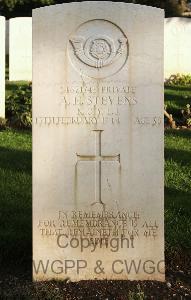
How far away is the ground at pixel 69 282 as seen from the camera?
371cm

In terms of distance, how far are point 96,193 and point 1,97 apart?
766 cm

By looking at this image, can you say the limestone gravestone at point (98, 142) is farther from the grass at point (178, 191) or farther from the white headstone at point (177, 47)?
the white headstone at point (177, 47)

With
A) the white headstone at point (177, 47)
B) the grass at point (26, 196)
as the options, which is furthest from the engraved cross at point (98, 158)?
the white headstone at point (177, 47)

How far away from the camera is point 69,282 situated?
Result: 12.9 feet

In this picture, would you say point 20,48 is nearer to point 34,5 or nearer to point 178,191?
point 178,191

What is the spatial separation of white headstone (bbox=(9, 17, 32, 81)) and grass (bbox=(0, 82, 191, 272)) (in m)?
6.36

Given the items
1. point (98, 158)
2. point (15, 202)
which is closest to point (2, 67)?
point (15, 202)

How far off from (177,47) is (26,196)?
428 inches

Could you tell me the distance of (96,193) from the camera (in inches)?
153

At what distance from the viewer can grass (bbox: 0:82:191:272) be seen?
4.39 metres

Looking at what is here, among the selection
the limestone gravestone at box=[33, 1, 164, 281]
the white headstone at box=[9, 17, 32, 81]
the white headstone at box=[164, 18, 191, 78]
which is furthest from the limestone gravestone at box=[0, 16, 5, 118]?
the limestone gravestone at box=[33, 1, 164, 281]

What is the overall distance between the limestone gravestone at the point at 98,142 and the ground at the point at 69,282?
14 cm

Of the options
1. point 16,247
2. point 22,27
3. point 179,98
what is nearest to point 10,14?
point 22,27

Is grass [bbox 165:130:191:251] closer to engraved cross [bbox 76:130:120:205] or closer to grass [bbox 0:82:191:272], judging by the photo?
grass [bbox 0:82:191:272]
